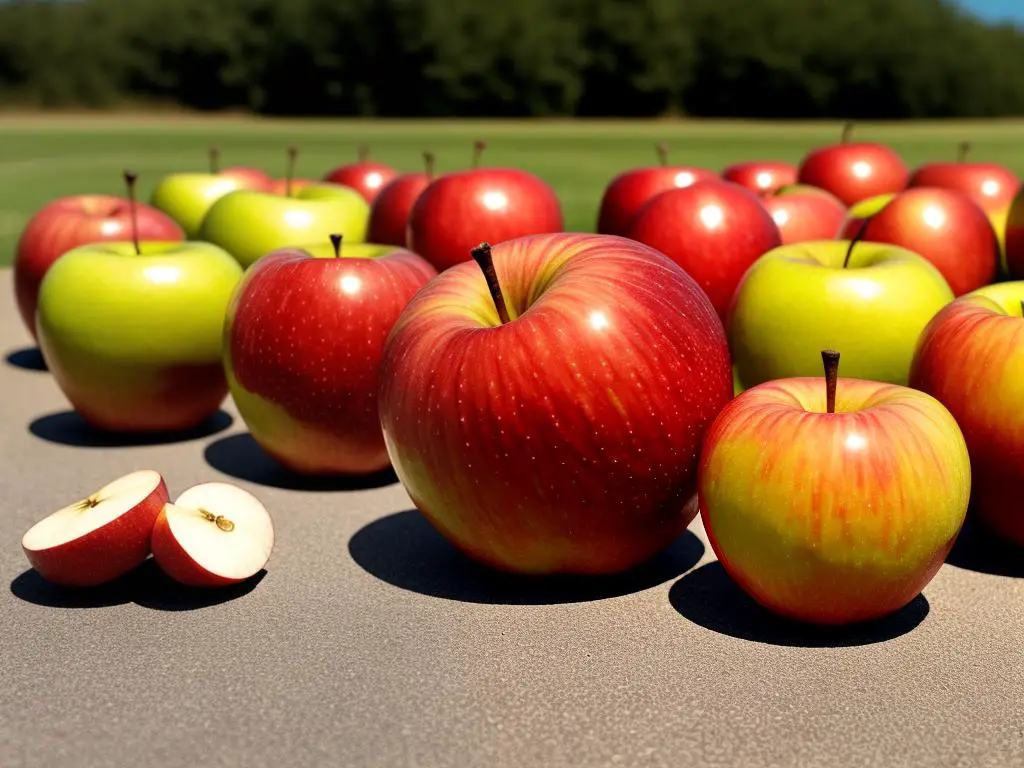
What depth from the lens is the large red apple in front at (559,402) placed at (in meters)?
3.54

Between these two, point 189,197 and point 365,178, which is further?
point 365,178

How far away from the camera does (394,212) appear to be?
23.7 ft

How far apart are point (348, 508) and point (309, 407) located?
433 millimetres

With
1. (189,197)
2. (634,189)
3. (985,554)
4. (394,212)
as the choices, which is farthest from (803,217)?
(189,197)

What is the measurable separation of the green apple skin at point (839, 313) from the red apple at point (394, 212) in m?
2.69

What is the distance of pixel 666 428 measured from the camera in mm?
3648

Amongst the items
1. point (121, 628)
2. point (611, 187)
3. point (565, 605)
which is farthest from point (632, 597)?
point (611, 187)

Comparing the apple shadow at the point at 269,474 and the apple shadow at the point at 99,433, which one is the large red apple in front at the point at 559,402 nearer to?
the apple shadow at the point at 269,474

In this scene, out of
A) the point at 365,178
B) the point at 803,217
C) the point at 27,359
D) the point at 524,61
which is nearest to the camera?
the point at 803,217

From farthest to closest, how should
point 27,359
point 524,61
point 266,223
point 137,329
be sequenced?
point 524,61 → point 27,359 → point 266,223 → point 137,329

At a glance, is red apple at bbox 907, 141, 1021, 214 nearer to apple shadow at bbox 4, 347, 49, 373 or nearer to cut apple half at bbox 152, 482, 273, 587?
cut apple half at bbox 152, 482, 273, 587

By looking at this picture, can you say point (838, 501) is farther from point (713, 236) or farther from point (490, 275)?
point (713, 236)

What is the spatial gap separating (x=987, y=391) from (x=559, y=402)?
1415mm

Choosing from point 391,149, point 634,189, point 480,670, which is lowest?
point 391,149
